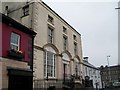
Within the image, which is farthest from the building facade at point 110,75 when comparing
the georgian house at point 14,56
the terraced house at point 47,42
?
the georgian house at point 14,56

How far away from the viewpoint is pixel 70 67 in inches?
1029

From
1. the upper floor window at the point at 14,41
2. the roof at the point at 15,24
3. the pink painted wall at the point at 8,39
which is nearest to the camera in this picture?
the pink painted wall at the point at 8,39

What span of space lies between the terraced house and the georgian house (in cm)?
147

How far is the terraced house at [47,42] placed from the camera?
18516 millimetres

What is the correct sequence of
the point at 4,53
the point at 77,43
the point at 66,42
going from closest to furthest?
the point at 4,53
the point at 66,42
the point at 77,43

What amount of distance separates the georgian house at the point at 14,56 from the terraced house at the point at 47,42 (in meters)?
1.47

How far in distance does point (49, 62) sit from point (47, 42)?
2049mm

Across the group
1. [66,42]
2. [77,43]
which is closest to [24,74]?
[66,42]

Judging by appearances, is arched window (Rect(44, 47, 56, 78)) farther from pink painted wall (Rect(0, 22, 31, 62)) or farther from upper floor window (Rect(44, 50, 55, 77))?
pink painted wall (Rect(0, 22, 31, 62))

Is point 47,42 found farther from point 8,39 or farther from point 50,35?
point 8,39

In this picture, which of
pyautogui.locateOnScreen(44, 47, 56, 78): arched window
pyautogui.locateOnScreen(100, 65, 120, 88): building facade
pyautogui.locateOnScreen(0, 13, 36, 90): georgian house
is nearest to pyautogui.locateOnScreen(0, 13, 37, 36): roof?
pyautogui.locateOnScreen(0, 13, 36, 90): georgian house

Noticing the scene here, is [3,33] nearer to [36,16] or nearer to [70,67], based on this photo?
[36,16]

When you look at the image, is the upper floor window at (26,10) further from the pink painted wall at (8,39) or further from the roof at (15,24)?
the pink painted wall at (8,39)

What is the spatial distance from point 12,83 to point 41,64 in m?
5.23
